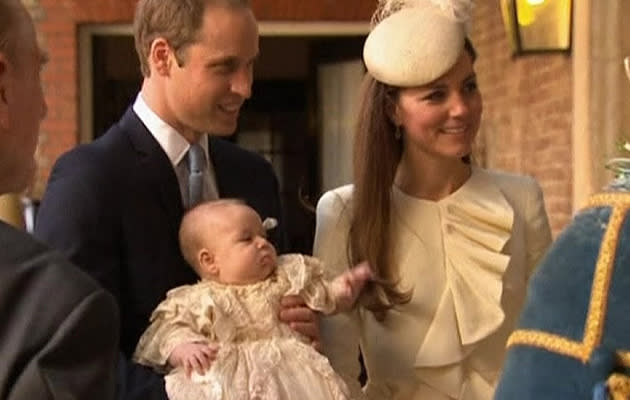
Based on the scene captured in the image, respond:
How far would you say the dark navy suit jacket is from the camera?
5.90 ft

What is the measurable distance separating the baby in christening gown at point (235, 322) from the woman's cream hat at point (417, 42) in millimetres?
399

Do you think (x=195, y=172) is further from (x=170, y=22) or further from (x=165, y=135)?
(x=170, y=22)

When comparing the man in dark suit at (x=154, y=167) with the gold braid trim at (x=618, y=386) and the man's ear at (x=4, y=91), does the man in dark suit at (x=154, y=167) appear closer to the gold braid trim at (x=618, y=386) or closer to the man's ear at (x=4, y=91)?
the man's ear at (x=4, y=91)

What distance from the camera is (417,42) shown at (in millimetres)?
2104

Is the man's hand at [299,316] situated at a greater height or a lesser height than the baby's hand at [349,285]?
lesser

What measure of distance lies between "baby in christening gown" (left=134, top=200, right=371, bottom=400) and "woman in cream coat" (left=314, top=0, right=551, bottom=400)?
0.19m

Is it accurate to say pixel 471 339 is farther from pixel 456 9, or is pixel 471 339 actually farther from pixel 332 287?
pixel 456 9

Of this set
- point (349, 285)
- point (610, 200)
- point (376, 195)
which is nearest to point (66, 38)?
point (376, 195)

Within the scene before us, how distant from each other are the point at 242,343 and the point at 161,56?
500 millimetres

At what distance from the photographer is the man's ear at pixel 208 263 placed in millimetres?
1902

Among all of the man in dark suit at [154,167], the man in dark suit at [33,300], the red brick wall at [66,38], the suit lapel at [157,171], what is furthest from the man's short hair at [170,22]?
the red brick wall at [66,38]

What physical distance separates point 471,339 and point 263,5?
433 cm

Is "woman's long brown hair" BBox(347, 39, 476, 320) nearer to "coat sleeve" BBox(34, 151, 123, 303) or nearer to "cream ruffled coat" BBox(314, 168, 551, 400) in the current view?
"cream ruffled coat" BBox(314, 168, 551, 400)

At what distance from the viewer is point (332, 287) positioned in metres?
1.99
